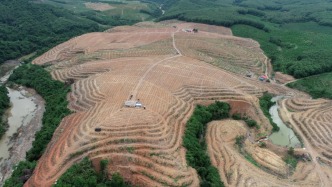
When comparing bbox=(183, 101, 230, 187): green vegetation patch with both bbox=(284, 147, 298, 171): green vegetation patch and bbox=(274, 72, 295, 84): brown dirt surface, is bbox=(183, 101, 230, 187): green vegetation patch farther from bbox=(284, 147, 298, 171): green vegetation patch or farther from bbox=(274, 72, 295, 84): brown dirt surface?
bbox=(274, 72, 295, 84): brown dirt surface

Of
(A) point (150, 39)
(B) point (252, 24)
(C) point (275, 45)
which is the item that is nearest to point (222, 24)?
(B) point (252, 24)

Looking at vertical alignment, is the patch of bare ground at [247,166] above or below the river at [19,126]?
above

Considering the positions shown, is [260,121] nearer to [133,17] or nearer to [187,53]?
[187,53]

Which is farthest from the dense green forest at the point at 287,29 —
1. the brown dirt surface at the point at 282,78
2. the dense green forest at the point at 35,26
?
the dense green forest at the point at 35,26

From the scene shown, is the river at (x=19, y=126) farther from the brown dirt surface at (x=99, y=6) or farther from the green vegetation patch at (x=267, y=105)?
the brown dirt surface at (x=99, y=6)

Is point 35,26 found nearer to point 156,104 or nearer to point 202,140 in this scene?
point 156,104

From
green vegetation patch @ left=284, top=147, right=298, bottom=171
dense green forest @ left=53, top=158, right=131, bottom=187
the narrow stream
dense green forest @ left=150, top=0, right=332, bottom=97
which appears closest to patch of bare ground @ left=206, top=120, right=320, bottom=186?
green vegetation patch @ left=284, top=147, right=298, bottom=171
